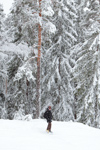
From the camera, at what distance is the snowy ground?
8227 millimetres

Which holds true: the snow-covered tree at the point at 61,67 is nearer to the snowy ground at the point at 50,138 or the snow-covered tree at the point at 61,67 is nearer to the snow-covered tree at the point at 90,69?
the snow-covered tree at the point at 90,69

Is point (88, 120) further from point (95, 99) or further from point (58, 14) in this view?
point (58, 14)

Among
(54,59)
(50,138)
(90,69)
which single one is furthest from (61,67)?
(50,138)

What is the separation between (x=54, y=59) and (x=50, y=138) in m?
12.2

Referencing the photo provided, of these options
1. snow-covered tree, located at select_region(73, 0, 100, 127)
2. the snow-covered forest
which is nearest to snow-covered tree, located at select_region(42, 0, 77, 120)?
the snow-covered forest

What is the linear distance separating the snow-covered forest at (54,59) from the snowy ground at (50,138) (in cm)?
408

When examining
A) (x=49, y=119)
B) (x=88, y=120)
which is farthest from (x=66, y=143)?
(x=88, y=120)

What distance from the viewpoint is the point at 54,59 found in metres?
21.1

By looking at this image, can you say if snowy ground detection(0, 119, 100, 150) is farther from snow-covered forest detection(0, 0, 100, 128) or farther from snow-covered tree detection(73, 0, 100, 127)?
snow-covered forest detection(0, 0, 100, 128)

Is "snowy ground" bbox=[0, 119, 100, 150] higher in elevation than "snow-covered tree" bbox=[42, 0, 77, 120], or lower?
lower

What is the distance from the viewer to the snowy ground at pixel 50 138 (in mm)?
8227

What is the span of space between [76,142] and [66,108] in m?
11.4

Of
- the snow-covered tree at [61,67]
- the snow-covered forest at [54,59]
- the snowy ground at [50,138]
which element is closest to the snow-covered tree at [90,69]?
the snow-covered forest at [54,59]

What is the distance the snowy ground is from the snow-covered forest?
4079mm
